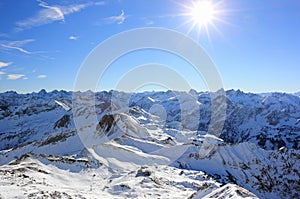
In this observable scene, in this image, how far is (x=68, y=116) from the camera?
15300 centimetres

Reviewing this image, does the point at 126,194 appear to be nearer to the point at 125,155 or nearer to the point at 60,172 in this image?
the point at 60,172

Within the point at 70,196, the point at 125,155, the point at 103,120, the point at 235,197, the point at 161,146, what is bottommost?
the point at 70,196

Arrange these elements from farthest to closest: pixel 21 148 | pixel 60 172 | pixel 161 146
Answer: pixel 21 148
pixel 161 146
pixel 60 172

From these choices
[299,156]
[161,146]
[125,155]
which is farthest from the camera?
[299,156]

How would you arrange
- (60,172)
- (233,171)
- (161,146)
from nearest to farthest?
(60,172) < (233,171) < (161,146)

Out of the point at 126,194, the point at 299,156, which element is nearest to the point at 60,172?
the point at 126,194

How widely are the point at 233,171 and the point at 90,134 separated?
147 feet

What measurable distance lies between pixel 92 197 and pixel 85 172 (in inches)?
685

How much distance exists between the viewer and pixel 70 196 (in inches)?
1160

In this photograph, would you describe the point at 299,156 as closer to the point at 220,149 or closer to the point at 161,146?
the point at 220,149

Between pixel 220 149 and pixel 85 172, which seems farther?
pixel 220 149

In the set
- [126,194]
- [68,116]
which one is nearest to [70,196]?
[126,194]

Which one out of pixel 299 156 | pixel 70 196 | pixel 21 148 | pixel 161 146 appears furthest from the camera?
pixel 21 148

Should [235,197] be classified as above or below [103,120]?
below
